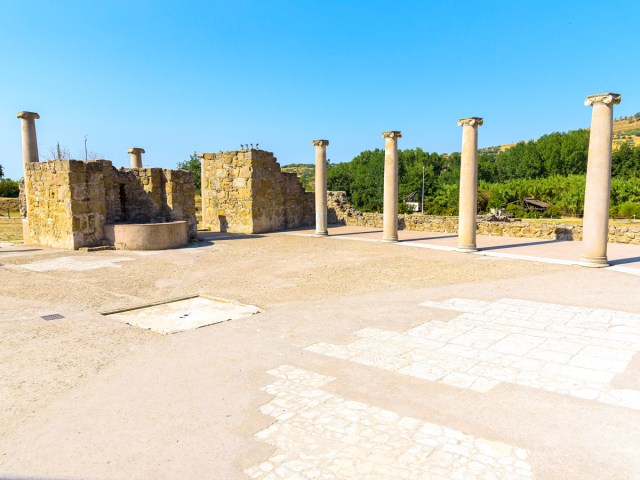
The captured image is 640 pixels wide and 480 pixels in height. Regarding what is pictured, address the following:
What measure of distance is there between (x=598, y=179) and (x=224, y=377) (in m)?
10.2

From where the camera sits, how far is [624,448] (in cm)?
353

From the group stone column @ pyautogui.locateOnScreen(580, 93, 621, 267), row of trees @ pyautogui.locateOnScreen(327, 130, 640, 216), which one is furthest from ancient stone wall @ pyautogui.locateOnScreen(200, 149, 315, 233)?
row of trees @ pyautogui.locateOnScreen(327, 130, 640, 216)

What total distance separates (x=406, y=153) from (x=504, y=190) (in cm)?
2408

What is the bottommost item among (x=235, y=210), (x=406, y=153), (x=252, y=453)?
(x=252, y=453)

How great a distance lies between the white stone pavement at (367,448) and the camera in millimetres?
3254

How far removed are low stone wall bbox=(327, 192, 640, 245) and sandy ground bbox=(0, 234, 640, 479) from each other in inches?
261

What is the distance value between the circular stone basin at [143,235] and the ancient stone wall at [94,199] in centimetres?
65

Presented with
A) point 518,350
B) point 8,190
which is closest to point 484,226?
point 518,350

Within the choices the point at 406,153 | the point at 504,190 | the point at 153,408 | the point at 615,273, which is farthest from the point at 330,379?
the point at 406,153

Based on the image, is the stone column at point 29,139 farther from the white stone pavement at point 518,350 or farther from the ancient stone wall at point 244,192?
the white stone pavement at point 518,350

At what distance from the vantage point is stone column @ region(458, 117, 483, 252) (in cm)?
1335

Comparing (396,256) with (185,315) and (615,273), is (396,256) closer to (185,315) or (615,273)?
(615,273)

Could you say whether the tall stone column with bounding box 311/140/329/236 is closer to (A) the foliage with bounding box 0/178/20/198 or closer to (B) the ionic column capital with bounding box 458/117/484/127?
(B) the ionic column capital with bounding box 458/117/484/127

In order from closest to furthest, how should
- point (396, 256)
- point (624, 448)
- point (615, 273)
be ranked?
point (624, 448) → point (615, 273) → point (396, 256)
